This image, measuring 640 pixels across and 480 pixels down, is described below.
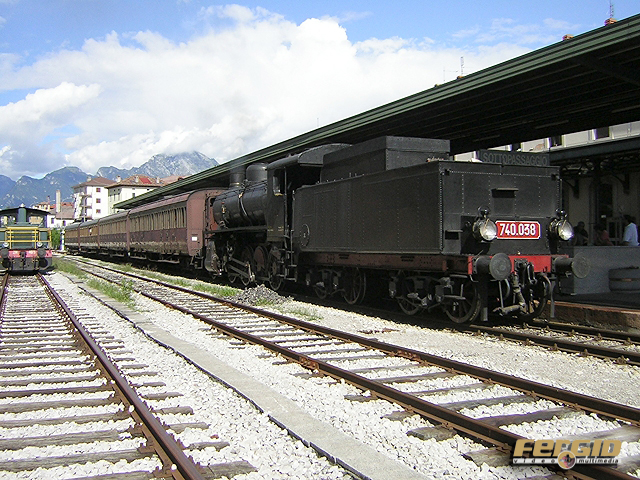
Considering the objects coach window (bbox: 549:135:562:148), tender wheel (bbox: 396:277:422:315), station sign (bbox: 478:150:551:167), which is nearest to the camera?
station sign (bbox: 478:150:551:167)

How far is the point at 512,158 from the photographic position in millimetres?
9203

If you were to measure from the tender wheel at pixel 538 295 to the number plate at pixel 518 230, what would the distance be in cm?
68

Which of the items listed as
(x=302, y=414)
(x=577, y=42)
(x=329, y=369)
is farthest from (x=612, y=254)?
(x=302, y=414)

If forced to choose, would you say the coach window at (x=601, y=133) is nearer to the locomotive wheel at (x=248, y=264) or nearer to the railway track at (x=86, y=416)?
the locomotive wheel at (x=248, y=264)

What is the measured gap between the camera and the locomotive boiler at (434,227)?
8.74m

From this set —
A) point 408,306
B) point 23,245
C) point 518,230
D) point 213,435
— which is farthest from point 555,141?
point 213,435

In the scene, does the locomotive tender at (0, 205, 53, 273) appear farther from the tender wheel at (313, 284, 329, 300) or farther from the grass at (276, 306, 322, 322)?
the grass at (276, 306, 322, 322)

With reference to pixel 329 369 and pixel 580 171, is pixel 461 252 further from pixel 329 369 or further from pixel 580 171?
pixel 580 171

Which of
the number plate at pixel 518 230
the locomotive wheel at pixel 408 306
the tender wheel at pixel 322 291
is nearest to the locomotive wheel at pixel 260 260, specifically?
the tender wheel at pixel 322 291

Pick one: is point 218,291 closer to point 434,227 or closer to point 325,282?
point 325,282

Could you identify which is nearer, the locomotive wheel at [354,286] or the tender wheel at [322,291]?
the locomotive wheel at [354,286]

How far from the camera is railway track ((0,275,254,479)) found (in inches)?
147
